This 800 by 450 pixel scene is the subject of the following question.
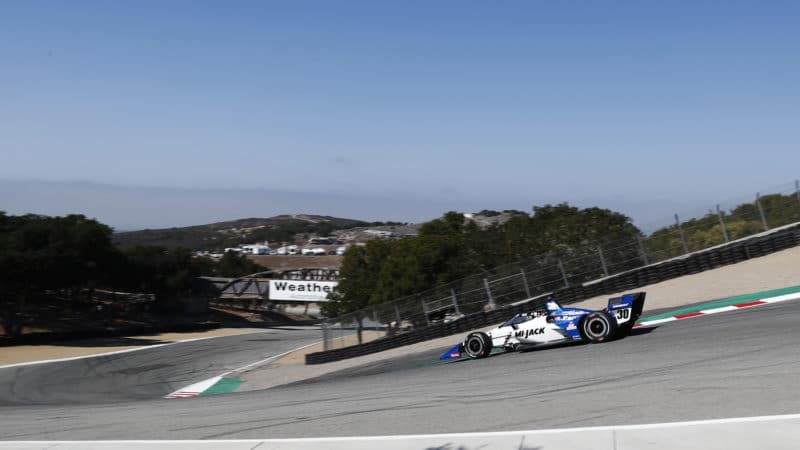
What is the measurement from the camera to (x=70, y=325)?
46312 mm

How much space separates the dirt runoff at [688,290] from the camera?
18.8 meters

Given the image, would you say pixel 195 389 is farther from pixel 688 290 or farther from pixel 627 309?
pixel 688 290

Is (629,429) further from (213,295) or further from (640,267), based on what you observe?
(213,295)

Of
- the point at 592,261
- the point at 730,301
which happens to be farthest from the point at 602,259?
the point at 730,301

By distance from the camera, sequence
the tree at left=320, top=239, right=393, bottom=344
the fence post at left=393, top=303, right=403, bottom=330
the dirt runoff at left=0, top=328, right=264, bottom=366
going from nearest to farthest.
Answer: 1. the fence post at left=393, top=303, right=403, bottom=330
2. the dirt runoff at left=0, top=328, right=264, bottom=366
3. the tree at left=320, top=239, right=393, bottom=344

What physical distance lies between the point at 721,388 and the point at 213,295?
59841 millimetres

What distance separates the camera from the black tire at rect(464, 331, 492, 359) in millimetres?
16031

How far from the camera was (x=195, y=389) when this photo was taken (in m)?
20.4

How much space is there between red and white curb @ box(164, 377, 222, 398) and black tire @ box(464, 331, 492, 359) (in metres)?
7.79

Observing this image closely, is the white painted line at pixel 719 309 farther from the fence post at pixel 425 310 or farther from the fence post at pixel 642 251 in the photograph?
the fence post at pixel 425 310

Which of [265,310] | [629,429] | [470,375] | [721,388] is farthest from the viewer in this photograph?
[265,310]

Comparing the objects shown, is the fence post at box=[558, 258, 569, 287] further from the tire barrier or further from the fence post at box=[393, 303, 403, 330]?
the fence post at box=[393, 303, 403, 330]

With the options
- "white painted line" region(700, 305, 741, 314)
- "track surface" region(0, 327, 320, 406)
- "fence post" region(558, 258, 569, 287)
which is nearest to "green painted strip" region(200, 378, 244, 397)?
"track surface" region(0, 327, 320, 406)

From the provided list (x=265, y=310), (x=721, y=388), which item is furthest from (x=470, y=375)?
(x=265, y=310)
